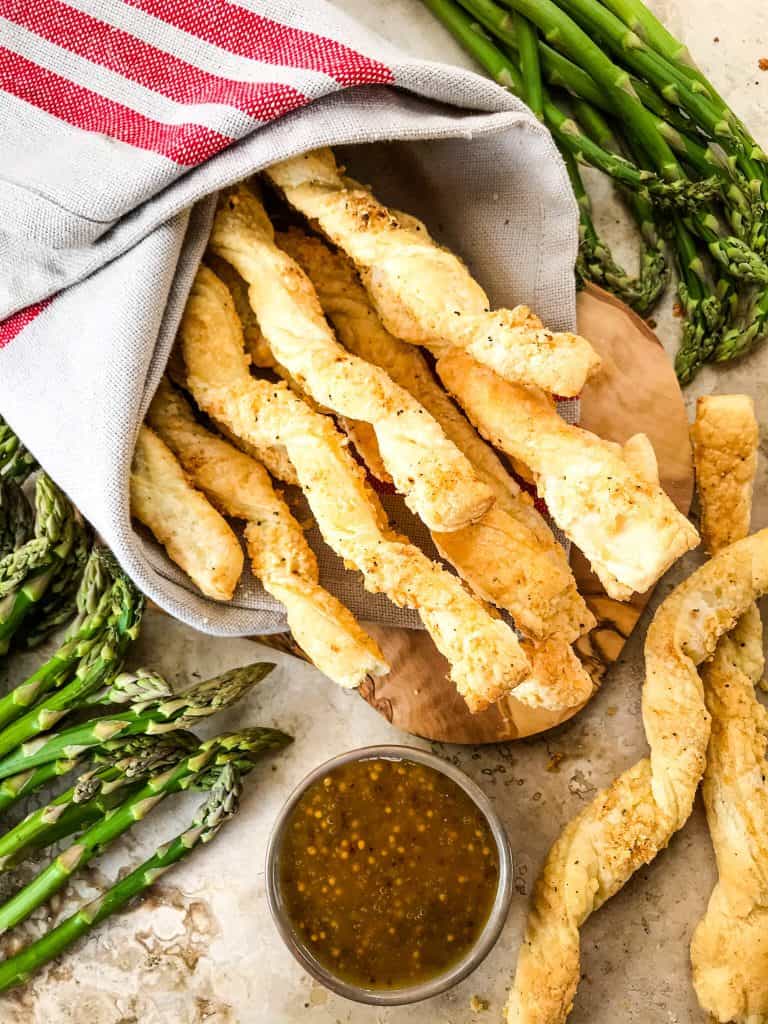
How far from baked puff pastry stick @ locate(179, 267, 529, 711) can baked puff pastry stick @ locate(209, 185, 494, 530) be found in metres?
0.08

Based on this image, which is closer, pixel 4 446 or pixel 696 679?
pixel 696 679

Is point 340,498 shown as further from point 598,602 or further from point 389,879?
point 389,879

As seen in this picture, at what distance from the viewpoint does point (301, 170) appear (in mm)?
2379

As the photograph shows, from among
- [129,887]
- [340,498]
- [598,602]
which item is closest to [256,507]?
[340,498]

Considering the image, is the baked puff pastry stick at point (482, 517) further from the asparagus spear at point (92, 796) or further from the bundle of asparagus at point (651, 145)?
the asparagus spear at point (92, 796)

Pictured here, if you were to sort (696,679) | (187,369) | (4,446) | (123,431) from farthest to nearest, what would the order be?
(4,446) < (696,679) < (187,369) < (123,431)

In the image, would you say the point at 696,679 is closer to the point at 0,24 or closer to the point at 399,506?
the point at 399,506

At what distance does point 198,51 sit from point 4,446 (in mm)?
1211

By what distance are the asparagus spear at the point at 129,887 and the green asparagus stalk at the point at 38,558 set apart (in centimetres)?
74

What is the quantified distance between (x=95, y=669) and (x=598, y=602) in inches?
56.1

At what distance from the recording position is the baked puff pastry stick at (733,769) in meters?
2.58

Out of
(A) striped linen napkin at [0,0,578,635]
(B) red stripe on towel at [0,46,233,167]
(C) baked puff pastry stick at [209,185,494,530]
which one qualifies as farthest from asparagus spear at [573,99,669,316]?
(B) red stripe on towel at [0,46,233,167]

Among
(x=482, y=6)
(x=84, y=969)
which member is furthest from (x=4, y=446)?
(x=482, y=6)

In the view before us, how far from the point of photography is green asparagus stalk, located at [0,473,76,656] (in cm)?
276
